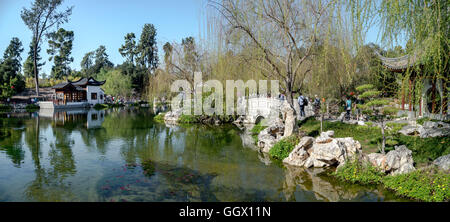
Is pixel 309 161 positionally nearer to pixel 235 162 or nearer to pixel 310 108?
pixel 235 162

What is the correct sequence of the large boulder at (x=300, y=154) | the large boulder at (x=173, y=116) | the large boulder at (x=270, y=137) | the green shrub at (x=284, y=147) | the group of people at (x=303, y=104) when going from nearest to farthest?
the large boulder at (x=300, y=154)
the green shrub at (x=284, y=147)
the large boulder at (x=270, y=137)
the group of people at (x=303, y=104)
the large boulder at (x=173, y=116)

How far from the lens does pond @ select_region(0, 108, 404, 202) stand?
4.71 metres

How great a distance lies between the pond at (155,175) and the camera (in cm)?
471

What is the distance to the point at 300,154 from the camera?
6648 mm

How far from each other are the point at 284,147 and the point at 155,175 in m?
3.44

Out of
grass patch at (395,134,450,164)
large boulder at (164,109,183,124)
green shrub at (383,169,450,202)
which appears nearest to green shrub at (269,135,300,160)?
grass patch at (395,134,450,164)

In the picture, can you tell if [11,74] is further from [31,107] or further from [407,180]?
[407,180]

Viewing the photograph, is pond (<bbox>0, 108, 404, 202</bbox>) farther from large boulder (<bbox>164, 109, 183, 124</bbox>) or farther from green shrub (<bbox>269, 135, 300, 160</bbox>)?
large boulder (<bbox>164, 109, 183, 124</bbox>)

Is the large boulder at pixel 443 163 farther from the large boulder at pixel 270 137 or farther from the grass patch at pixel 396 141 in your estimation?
the large boulder at pixel 270 137

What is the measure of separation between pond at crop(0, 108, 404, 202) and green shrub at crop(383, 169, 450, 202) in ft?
0.62

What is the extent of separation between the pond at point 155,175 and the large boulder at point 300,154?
305 millimetres

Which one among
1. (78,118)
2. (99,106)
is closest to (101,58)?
(99,106)

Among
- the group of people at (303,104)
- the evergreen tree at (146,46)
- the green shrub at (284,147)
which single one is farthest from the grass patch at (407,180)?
the evergreen tree at (146,46)
